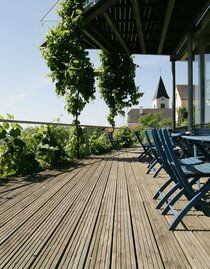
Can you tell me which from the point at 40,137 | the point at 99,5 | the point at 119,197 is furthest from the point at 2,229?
the point at 99,5

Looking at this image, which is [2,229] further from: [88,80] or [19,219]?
[88,80]

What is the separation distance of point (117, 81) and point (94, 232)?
11.7m

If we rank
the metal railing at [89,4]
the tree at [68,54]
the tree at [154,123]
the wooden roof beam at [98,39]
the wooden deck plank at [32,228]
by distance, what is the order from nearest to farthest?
the wooden deck plank at [32,228]
the metal railing at [89,4]
the tree at [68,54]
the wooden roof beam at [98,39]
the tree at [154,123]

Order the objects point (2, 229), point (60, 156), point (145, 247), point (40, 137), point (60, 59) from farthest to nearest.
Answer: point (60, 59) → point (60, 156) → point (40, 137) → point (2, 229) → point (145, 247)

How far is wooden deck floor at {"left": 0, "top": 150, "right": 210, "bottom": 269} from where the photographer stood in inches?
90.4

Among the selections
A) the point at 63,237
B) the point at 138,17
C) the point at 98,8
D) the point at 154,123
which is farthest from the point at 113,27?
the point at 154,123

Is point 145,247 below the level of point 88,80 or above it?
below

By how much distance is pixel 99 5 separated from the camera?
8.20m

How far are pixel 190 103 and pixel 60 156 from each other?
3829 mm

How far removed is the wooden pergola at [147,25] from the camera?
8602mm

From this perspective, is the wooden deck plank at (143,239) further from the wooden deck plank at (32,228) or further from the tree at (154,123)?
the tree at (154,123)

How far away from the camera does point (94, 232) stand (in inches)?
113

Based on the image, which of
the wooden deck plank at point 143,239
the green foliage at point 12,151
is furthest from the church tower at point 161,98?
the wooden deck plank at point 143,239

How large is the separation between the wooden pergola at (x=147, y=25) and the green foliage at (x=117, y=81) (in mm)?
485
